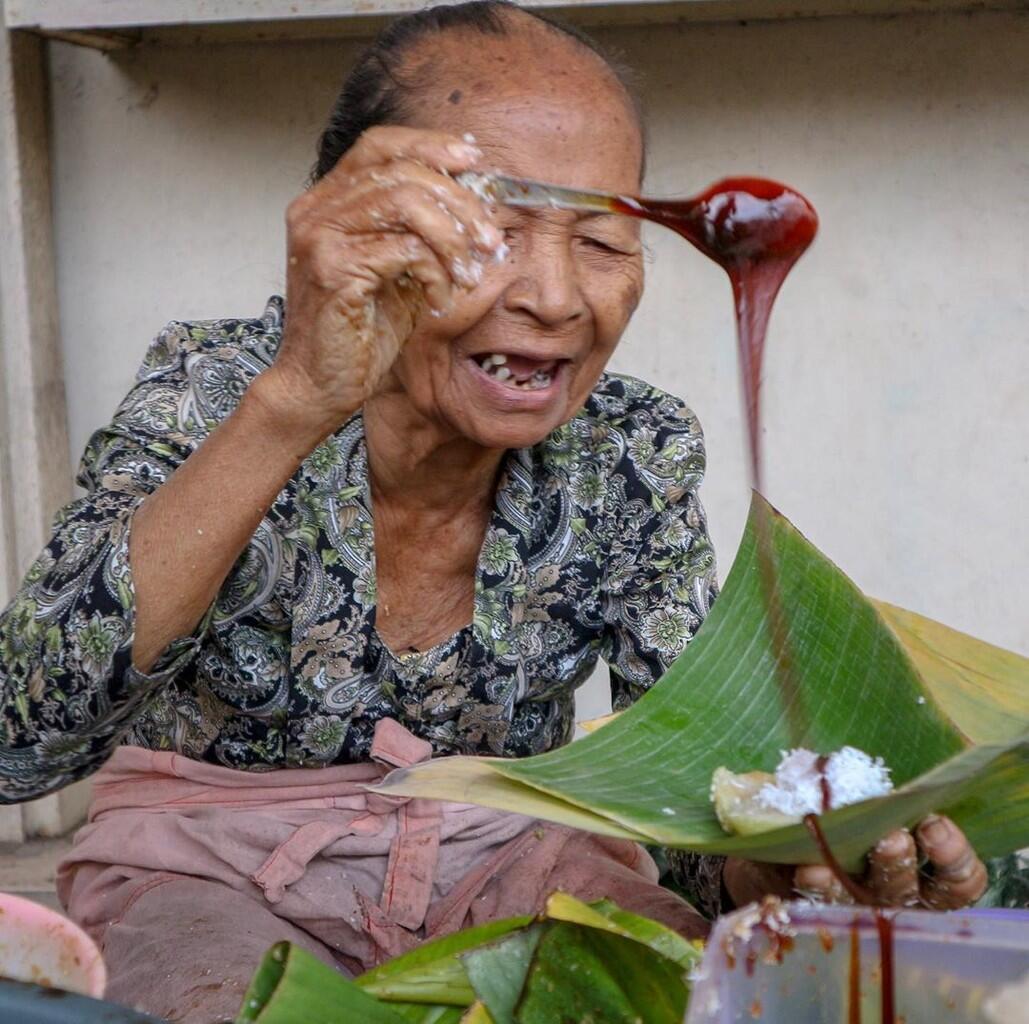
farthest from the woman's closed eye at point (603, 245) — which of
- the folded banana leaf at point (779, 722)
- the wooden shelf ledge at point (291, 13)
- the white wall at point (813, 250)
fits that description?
the white wall at point (813, 250)

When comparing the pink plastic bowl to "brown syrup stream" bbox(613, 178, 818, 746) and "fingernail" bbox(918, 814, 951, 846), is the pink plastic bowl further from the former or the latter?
"brown syrup stream" bbox(613, 178, 818, 746)

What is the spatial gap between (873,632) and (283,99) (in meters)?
2.29

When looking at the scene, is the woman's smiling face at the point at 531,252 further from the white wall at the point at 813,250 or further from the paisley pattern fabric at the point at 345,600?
the white wall at the point at 813,250

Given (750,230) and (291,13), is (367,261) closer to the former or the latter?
(750,230)

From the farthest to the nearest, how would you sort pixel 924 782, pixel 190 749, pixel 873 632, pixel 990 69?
pixel 990 69
pixel 190 749
pixel 873 632
pixel 924 782

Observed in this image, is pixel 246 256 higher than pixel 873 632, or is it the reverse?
pixel 246 256

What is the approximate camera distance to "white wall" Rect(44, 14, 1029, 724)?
3002 millimetres

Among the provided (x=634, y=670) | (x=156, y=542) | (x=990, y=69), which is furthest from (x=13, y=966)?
(x=990, y=69)

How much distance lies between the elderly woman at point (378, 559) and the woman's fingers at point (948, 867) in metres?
0.18

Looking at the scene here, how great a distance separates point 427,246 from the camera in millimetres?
1267

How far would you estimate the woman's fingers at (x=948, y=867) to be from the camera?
1032 mm

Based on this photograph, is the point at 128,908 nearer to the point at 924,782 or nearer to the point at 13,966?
the point at 13,966

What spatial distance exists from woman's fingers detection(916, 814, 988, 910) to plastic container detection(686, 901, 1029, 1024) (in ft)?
0.28

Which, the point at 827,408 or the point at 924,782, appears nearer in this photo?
the point at 924,782
